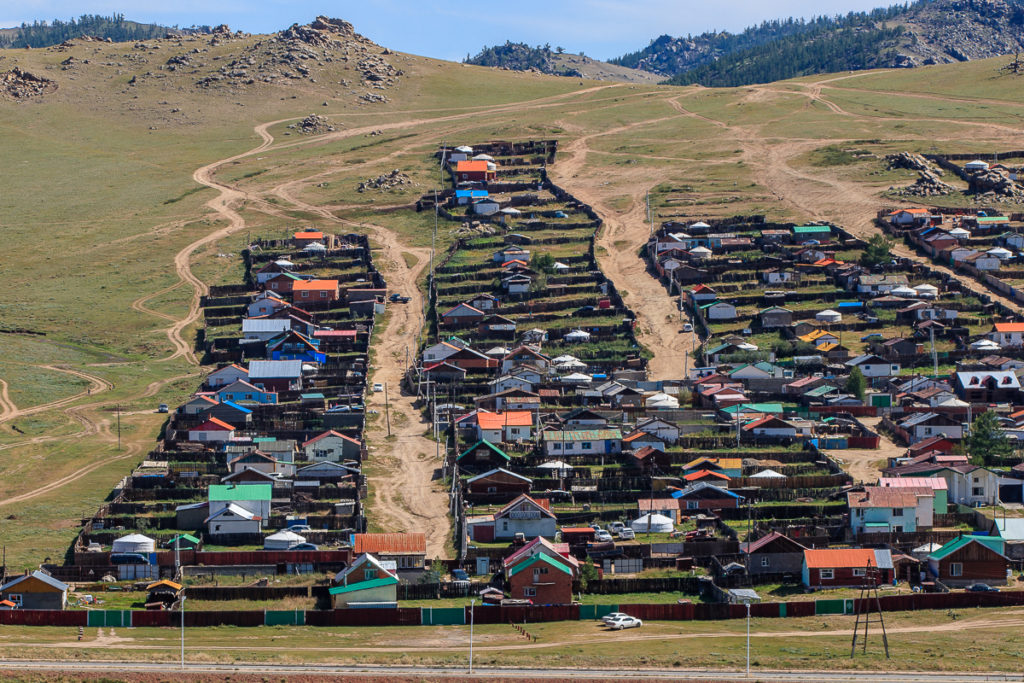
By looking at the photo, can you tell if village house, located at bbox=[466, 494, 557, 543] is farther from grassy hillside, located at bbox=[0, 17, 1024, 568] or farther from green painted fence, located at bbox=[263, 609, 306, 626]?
grassy hillside, located at bbox=[0, 17, 1024, 568]

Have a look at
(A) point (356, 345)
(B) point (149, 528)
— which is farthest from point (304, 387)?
(B) point (149, 528)

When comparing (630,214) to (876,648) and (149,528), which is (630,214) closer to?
(149,528)

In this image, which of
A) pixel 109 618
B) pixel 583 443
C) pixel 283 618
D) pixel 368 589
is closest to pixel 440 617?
pixel 368 589

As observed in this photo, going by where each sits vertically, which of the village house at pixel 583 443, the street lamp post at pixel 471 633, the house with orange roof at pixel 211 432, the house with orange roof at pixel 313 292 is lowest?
the street lamp post at pixel 471 633

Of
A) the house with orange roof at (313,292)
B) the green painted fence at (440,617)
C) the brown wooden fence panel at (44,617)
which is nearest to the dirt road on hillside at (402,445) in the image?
the house with orange roof at (313,292)

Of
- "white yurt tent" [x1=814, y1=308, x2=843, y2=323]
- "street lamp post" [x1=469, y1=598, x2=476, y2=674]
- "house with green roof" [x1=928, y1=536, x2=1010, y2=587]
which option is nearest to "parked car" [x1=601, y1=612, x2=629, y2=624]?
"street lamp post" [x1=469, y1=598, x2=476, y2=674]

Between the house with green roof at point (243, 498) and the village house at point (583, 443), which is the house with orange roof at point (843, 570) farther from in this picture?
the house with green roof at point (243, 498)
